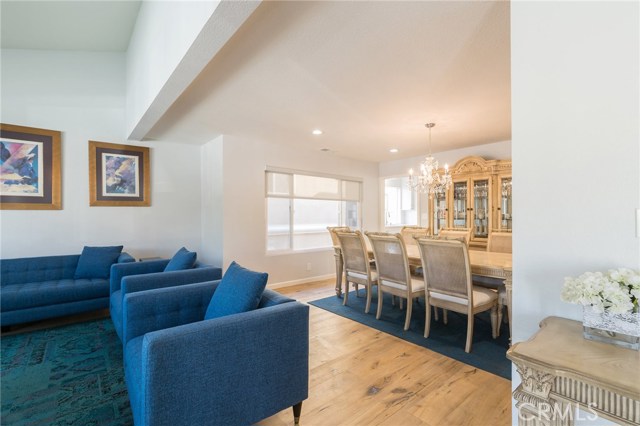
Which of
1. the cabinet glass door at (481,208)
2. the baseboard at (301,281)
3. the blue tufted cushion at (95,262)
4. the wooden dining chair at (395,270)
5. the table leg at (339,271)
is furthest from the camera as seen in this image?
the baseboard at (301,281)

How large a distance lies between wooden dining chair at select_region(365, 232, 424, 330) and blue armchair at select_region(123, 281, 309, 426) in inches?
67.5

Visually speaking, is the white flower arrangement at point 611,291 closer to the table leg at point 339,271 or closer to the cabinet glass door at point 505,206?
the table leg at point 339,271

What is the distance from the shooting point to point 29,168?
345 cm

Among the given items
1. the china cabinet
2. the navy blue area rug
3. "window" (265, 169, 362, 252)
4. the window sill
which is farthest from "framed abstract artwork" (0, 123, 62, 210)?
the china cabinet

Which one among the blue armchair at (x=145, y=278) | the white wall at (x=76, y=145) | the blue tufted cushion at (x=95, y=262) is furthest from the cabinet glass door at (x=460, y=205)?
the blue tufted cushion at (x=95, y=262)

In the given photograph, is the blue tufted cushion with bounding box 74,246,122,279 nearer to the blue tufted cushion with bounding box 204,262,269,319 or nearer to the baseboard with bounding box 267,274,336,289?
the baseboard with bounding box 267,274,336,289

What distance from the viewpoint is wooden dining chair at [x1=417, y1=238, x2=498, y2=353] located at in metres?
2.54

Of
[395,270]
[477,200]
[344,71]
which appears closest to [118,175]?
[344,71]

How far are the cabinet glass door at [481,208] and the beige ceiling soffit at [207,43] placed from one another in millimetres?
4323

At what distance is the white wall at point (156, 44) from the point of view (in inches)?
67.9

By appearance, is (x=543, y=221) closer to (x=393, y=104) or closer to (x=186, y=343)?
(x=186, y=343)

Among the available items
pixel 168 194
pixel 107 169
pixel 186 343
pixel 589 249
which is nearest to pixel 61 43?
pixel 107 169

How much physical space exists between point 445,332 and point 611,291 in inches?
90.5

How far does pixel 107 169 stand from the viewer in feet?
13.1
